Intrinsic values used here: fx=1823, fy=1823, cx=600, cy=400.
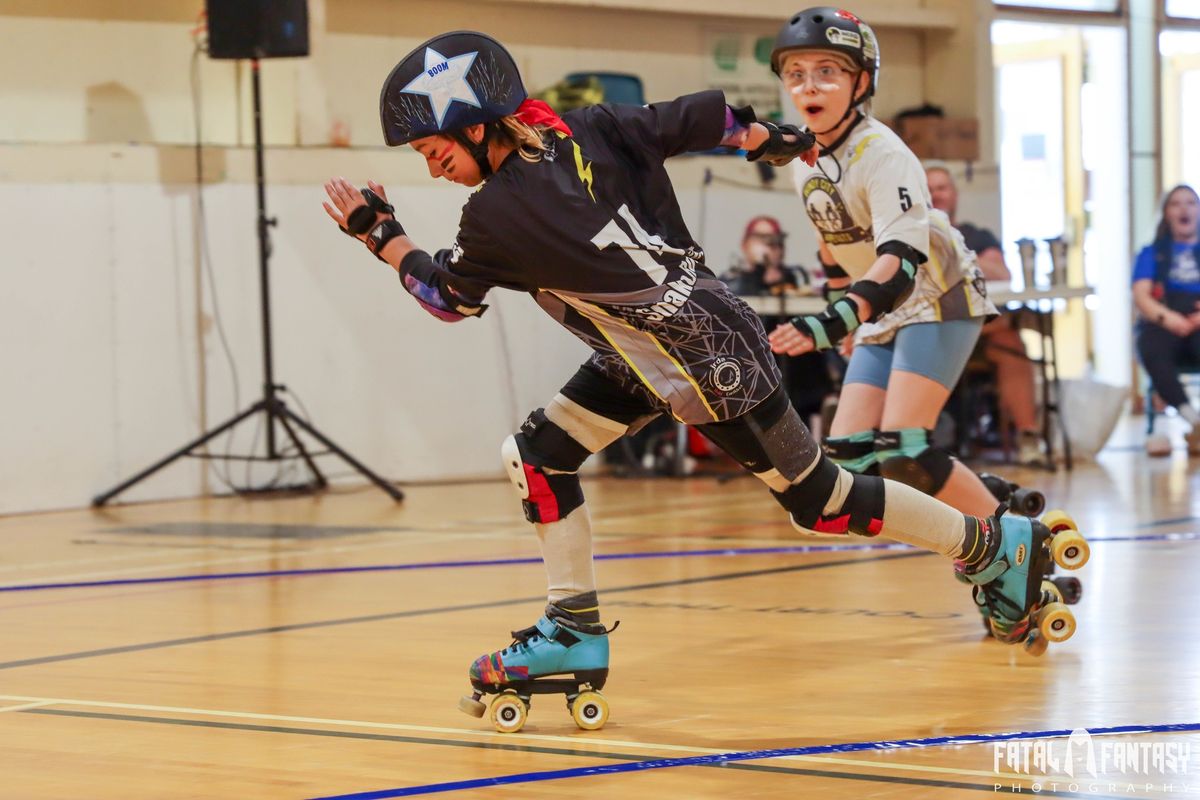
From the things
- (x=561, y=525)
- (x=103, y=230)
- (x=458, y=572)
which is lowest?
(x=458, y=572)

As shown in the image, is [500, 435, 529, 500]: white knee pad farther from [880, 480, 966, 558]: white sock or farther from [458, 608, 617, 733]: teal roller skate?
[880, 480, 966, 558]: white sock

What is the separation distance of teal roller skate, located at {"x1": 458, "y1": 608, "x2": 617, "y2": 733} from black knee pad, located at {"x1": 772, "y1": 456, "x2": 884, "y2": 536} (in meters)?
0.46

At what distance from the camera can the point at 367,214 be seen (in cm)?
357

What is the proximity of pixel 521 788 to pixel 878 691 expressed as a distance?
42.8 inches

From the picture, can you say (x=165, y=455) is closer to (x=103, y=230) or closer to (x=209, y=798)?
A: (x=103, y=230)

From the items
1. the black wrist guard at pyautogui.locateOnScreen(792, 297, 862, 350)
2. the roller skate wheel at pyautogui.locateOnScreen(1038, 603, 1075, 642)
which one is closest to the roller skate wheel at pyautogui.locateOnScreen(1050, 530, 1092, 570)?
the roller skate wheel at pyautogui.locateOnScreen(1038, 603, 1075, 642)

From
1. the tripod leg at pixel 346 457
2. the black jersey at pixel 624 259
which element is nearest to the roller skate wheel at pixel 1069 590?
the black jersey at pixel 624 259

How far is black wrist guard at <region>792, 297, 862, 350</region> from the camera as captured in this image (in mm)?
3709

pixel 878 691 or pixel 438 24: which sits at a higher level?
pixel 438 24

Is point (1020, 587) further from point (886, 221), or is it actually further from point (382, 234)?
point (382, 234)

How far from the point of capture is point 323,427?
395 inches

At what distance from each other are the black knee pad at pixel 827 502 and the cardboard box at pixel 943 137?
9.17m

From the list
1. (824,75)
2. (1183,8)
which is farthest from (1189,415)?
(824,75)

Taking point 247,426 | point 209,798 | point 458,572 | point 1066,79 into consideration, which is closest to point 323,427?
point 247,426
